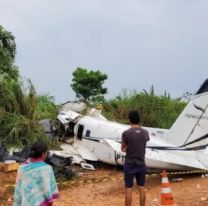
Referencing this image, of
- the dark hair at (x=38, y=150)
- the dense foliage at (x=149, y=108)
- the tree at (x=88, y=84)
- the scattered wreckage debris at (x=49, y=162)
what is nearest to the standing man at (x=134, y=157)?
the dark hair at (x=38, y=150)

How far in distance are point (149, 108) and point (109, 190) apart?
11.1 metres

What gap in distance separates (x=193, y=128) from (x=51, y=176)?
789 centimetres

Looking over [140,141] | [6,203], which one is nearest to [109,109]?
[6,203]

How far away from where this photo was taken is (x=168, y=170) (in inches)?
506

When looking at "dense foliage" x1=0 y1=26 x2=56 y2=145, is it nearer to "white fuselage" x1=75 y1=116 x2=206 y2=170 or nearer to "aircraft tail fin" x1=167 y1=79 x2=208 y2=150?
"white fuselage" x1=75 y1=116 x2=206 y2=170

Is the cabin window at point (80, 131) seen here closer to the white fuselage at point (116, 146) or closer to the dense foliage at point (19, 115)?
the white fuselage at point (116, 146)

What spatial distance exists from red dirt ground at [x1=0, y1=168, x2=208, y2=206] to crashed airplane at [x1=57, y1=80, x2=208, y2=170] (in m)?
0.48

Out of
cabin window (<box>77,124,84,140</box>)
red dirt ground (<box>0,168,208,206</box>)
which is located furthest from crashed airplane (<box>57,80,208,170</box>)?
red dirt ground (<box>0,168,208,206</box>)

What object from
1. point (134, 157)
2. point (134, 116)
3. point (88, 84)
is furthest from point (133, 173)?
point (88, 84)

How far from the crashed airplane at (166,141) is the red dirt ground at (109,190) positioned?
48cm

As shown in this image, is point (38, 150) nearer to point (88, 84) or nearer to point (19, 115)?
point (19, 115)

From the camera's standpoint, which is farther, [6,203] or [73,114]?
[73,114]

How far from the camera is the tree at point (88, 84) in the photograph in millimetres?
29297

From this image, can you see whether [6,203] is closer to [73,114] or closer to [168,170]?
[168,170]
